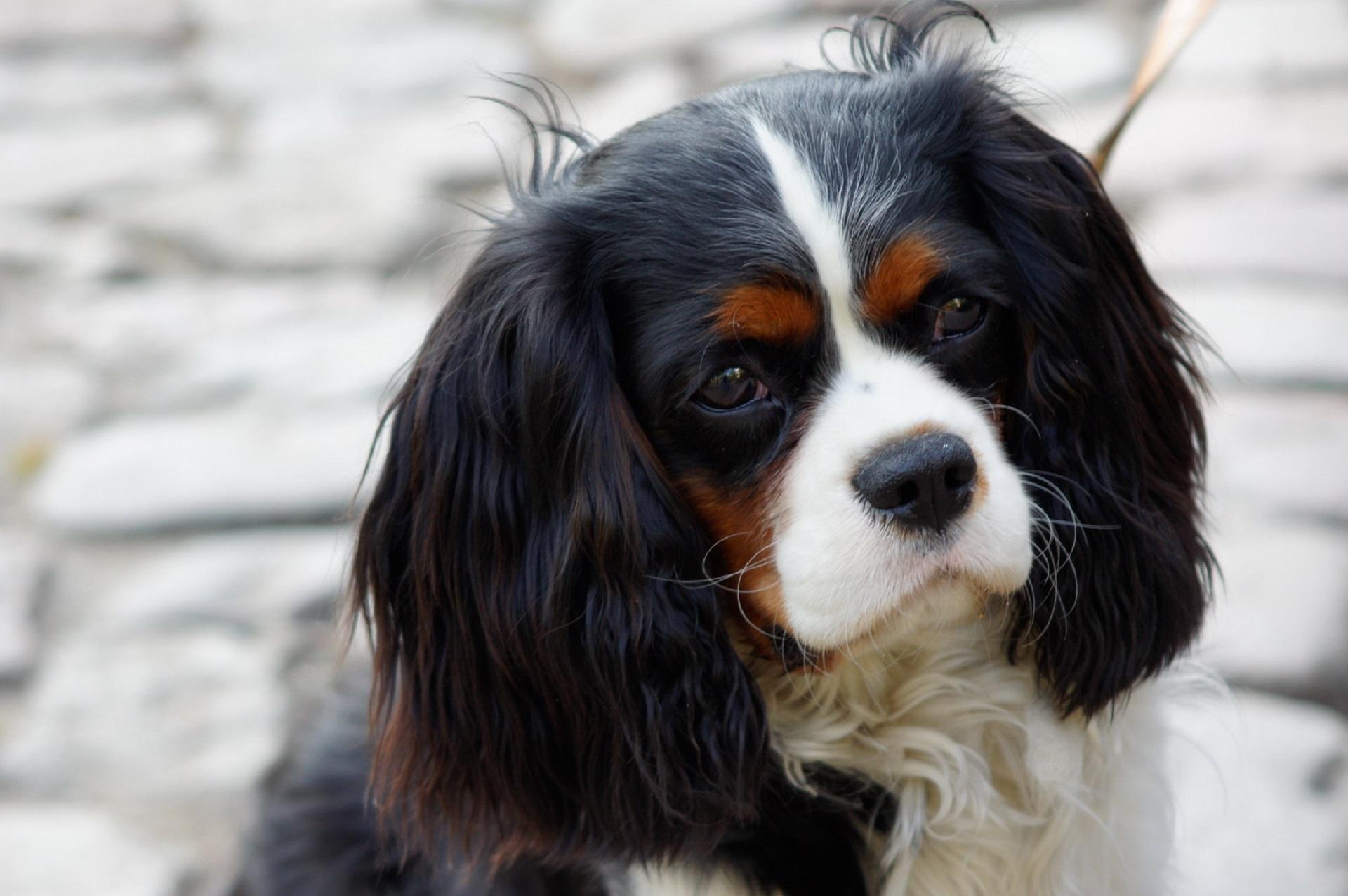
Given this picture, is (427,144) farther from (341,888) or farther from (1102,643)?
(1102,643)

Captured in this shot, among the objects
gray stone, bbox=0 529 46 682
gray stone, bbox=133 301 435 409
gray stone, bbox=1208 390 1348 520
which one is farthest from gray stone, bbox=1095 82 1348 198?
gray stone, bbox=0 529 46 682

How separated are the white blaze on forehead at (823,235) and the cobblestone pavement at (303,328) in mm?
438

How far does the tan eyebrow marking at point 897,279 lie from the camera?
5.58 ft

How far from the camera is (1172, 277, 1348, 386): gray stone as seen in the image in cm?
325

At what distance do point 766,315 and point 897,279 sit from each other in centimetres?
16

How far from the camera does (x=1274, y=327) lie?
133 inches

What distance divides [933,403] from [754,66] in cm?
311

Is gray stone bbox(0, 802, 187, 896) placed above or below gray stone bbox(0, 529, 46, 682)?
below

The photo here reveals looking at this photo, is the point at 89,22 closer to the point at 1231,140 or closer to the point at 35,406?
the point at 35,406

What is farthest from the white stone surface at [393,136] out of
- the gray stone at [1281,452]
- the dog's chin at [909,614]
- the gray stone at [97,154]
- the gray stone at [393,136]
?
the dog's chin at [909,614]

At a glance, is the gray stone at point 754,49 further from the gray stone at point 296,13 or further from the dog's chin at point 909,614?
the dog's chin at point 909,614

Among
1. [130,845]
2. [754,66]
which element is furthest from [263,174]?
[130,845]

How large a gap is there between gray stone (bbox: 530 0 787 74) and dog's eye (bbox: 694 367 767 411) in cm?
334

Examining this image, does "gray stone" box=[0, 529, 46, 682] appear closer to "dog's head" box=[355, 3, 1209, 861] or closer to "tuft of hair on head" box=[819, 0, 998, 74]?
"dog's head" box=[355, 3, 1209, 861]
